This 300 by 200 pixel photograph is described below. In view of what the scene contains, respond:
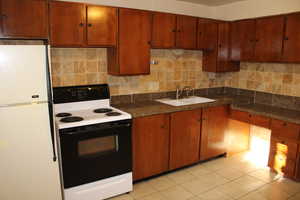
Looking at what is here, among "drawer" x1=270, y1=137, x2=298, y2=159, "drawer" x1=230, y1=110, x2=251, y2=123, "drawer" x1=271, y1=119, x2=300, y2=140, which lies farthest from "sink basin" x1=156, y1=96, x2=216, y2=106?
"drawer" x1=270, y1=137, x2=298, y2=159

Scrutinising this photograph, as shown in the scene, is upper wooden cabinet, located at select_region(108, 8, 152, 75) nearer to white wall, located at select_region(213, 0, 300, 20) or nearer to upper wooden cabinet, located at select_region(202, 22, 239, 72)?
upper wooden cabinet, located at select_region(202, 22, 239, 72)

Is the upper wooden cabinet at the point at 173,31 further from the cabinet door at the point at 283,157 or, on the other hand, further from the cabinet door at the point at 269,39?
the cabinet door at the point at 283,157

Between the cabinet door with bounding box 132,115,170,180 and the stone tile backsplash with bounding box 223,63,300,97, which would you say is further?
the stone tile backsplash with bounding box 223,63,300,97

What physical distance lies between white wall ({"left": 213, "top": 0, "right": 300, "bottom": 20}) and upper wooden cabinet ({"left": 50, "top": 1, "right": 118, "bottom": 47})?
2.10m

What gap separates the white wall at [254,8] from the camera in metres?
3.20

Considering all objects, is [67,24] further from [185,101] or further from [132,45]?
[185,101]

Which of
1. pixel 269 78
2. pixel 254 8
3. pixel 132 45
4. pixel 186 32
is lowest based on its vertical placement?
Answer: pixel 269 78

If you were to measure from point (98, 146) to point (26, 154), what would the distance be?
67cm

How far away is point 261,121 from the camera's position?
3.10 m

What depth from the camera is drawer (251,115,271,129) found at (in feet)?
9.96

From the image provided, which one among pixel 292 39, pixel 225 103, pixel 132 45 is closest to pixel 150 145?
pixel 132 45

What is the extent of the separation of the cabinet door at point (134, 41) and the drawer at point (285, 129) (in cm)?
177

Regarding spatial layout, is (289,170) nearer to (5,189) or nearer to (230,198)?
(230,198)

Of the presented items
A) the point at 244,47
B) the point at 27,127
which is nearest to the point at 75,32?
the point at 27,127
